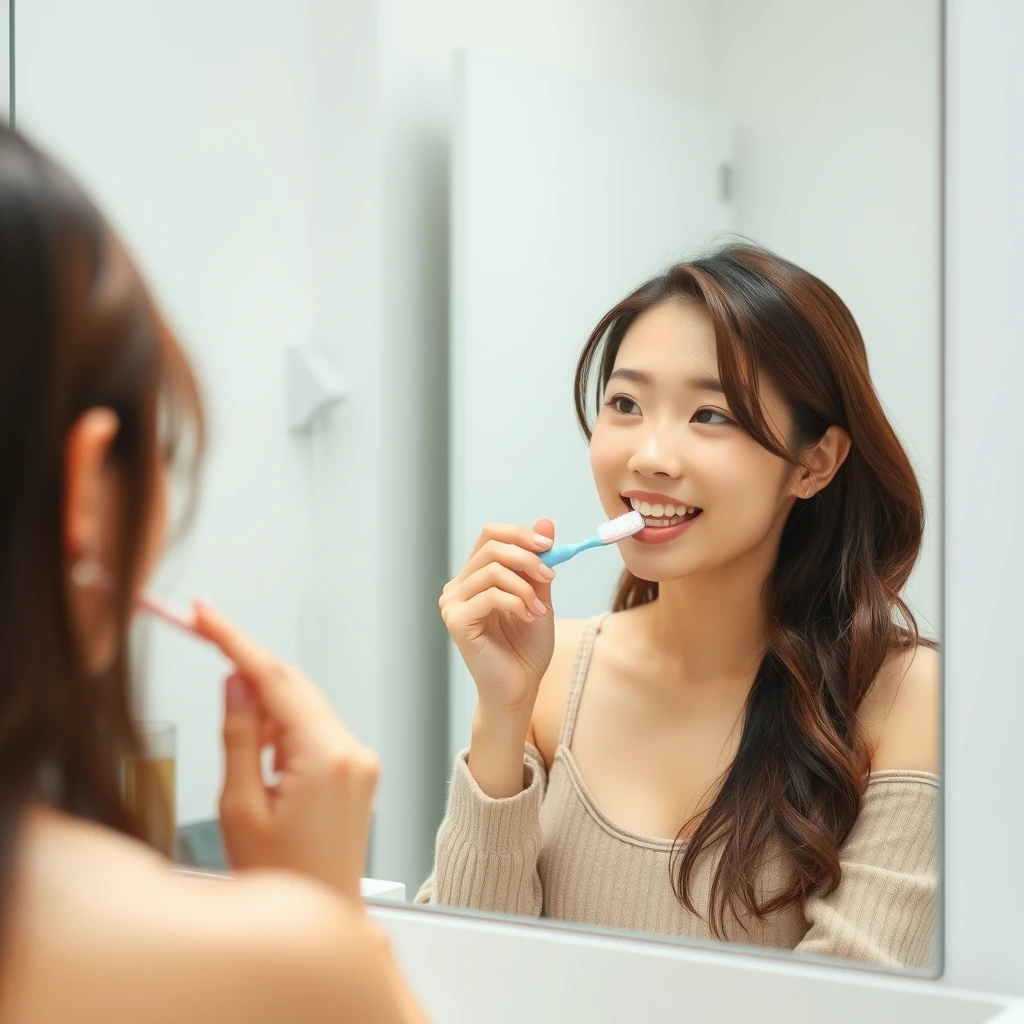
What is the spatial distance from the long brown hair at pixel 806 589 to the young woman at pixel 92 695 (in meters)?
0.31

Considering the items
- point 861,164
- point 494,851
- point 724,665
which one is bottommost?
point 494,851

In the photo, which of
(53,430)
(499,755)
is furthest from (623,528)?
(53,430)

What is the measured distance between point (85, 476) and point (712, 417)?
38 cm

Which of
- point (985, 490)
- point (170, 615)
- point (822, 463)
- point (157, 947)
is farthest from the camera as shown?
point (822, 463)

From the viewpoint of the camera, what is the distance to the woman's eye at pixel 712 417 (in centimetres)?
62

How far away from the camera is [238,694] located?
38 centimetres

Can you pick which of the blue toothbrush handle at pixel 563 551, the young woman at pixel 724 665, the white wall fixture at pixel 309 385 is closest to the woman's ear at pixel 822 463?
the young woman at pixel 724 665

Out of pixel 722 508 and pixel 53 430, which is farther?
pixel 722 508

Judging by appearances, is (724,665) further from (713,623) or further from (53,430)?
(53,430)

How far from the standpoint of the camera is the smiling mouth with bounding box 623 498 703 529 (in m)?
0.64

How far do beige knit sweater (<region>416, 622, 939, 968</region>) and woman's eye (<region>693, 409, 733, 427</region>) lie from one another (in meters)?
0.13

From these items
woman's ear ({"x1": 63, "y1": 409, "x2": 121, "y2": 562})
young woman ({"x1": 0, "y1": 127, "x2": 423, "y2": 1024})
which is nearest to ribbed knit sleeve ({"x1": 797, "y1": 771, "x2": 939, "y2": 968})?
young woman ({"x1": 0, "y1": 127, "x2": 423, "y2": 1024})

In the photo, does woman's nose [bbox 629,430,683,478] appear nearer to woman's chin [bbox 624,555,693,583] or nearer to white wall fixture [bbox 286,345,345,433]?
woman's chin [bbox 624,555,693,583]

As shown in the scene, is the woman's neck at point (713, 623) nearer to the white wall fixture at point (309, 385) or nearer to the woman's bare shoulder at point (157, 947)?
the white wall fixture at point (309, 385)
